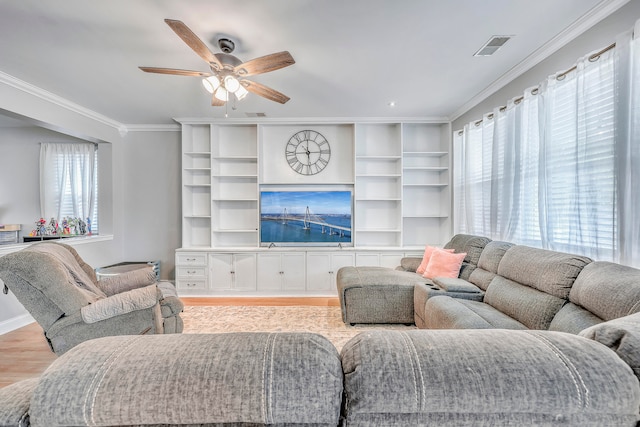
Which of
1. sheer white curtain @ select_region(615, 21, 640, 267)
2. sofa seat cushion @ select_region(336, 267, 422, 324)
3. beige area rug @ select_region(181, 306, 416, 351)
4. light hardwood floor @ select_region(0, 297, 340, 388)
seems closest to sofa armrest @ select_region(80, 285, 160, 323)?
light hardwood floor @ select_region(0, 297, 340, 388)

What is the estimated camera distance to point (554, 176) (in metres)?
2.40

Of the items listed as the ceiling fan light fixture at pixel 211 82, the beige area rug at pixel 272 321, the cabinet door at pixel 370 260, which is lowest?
the beige area rug at pixel 272 321

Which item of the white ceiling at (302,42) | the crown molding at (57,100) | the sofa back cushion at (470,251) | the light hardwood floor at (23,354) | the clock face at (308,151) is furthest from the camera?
the clock face at (308,151)

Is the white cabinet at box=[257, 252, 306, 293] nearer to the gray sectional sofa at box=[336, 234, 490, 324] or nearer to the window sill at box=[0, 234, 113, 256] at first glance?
the gray sectional sofa at box=[336, 234, 490, 324]

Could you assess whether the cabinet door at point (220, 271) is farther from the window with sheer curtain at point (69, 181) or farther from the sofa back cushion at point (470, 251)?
the sofa back cushion at point (470, 251)

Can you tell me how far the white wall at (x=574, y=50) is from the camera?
1897 mm

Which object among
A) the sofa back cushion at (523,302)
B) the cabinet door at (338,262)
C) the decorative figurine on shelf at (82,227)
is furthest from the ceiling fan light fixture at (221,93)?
the decorative figurine on shelf at (82,227)

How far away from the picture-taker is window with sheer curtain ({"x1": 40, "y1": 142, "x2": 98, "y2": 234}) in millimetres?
4641

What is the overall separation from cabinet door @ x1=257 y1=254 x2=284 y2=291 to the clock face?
1.40 meters

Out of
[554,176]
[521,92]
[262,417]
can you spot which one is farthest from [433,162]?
[262,417]

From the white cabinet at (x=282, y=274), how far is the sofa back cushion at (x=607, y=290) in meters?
3.05

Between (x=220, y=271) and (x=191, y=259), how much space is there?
453mm

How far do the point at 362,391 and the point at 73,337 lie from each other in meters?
2.29

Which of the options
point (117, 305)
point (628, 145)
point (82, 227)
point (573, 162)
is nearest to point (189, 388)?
point (117, 305)
